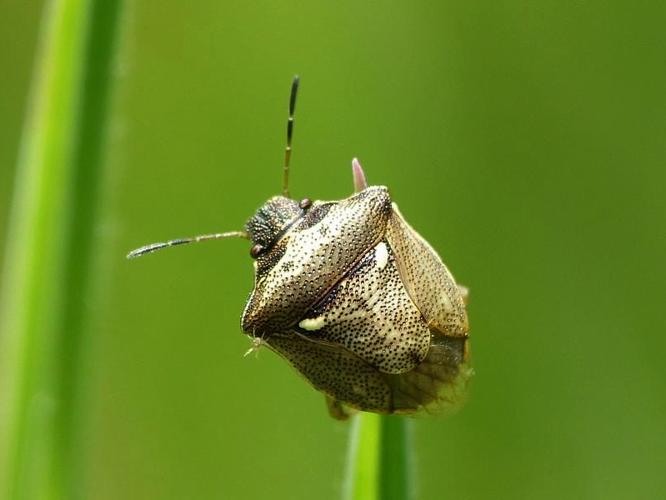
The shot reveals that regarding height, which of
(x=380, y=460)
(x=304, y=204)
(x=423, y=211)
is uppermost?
(x=423, y=211)

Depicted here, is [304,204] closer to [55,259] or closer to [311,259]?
[311,259]

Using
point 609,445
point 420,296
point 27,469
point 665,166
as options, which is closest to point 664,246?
point 665,166

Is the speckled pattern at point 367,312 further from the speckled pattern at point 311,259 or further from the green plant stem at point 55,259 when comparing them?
the green plant stem at point 55,259

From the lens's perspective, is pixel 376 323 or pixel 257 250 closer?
pixel 376 323

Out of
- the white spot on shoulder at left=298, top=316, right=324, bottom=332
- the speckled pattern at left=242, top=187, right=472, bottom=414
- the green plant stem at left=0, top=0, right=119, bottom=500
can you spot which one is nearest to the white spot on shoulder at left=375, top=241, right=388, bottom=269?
the speckled pattern at left=242, top=187, right=472, bottom=414

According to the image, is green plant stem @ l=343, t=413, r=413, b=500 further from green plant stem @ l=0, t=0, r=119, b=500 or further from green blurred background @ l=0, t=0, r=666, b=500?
green blurred background @ l=0, t=0, r=666, b=500

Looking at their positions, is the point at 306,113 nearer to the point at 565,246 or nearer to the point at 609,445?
the point at 565,246

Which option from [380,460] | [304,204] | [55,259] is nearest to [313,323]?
[304,204]
